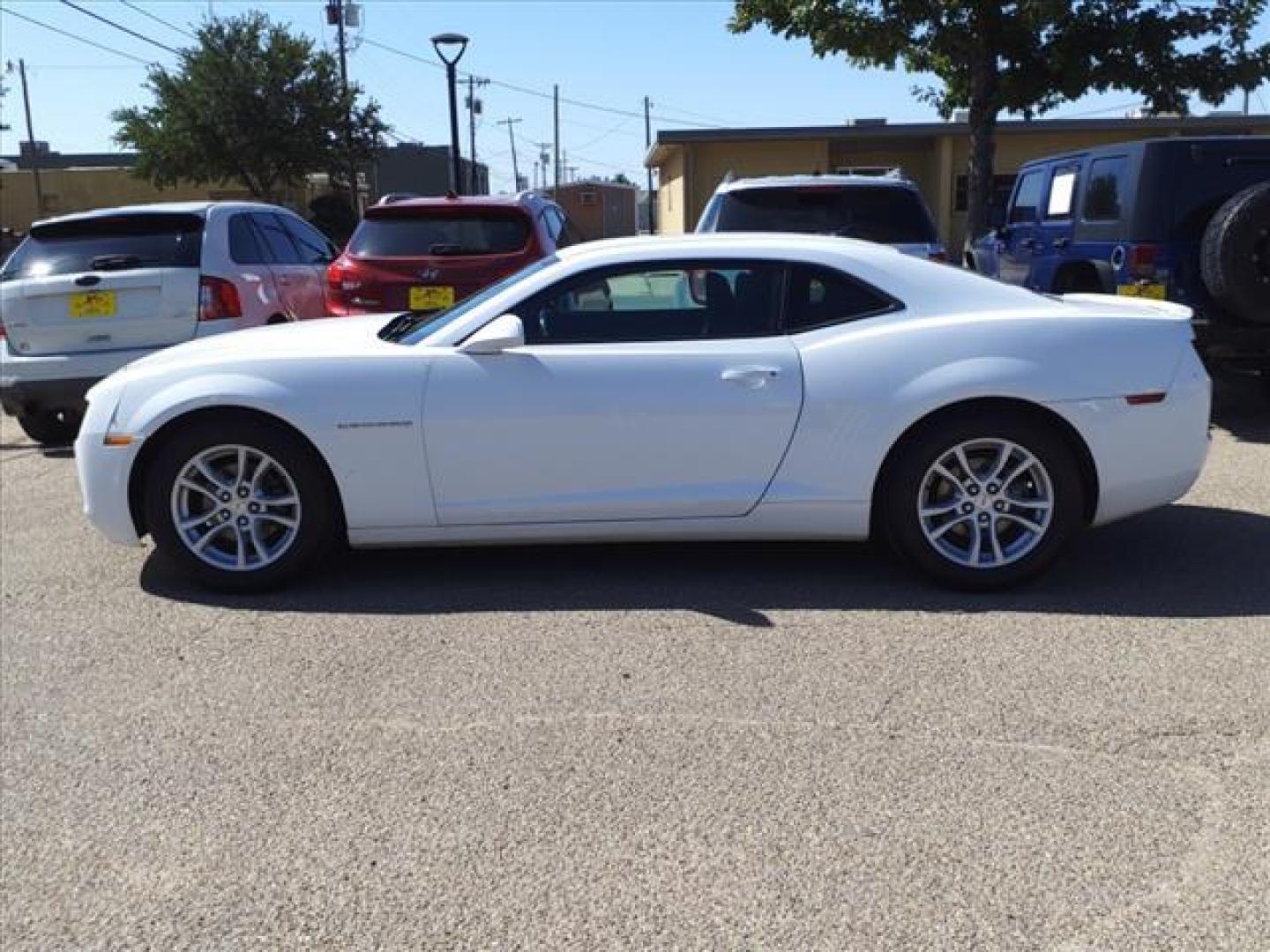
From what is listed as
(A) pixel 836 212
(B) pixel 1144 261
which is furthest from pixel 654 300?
(B) pixel 1144 261

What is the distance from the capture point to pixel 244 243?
8602 millimetres

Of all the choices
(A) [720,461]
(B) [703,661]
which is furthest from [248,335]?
(B) [703,661]

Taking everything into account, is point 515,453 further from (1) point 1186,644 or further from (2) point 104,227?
(2) point 104,227

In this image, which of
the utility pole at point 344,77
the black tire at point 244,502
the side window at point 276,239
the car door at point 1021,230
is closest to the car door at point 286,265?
the side window at point 276,239

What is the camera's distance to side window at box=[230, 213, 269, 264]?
8.41 meters

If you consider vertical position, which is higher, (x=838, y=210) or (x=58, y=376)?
(x=838, y=210)

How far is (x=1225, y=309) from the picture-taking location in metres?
7.66

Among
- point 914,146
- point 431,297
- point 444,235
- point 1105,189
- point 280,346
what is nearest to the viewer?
point 280,346

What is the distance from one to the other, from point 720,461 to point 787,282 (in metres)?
0.80

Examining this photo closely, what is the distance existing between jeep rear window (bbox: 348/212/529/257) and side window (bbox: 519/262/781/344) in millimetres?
3501

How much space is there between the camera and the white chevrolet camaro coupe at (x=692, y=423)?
4.62 metres

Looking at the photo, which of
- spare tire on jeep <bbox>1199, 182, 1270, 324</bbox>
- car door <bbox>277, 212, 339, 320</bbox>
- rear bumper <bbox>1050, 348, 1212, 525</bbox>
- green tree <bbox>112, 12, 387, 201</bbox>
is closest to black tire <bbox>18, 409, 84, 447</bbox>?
car door <bbox>277, 212, 339, 320</bbox>

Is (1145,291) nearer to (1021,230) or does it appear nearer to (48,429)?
(1021,230)

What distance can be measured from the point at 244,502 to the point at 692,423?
73.9 inches
